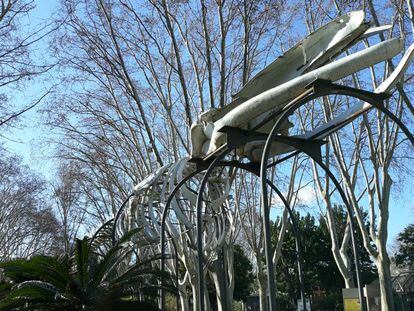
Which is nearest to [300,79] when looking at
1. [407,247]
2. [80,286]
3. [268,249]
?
[268,249]

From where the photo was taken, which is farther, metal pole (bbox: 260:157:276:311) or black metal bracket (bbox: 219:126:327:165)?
black metal bracket (bbox: 219:126:327:165)

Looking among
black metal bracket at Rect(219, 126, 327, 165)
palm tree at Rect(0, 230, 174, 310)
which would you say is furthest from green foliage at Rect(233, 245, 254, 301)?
black metal bracket at Rect(219, 126, 327, 165)

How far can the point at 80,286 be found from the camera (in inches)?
358

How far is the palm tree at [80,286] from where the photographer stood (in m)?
8.91

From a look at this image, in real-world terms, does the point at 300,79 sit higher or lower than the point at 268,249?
higher

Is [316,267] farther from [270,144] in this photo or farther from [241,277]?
[270,144]

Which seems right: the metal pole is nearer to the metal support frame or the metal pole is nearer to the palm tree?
the metal support frame

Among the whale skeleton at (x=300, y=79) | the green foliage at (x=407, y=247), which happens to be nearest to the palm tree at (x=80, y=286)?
the whale skeleton at (x=300, y=79)

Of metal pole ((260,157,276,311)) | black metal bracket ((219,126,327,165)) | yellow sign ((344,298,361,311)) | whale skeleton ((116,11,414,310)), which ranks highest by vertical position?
whale skeleton ((116,11,414,310))

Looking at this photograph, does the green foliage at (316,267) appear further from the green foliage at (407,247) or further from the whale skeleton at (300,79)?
the whale skeleton at (300,79)

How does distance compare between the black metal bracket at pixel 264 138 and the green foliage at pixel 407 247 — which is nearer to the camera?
the black metal bracket at pixel 264 138

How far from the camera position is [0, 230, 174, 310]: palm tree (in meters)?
8.91

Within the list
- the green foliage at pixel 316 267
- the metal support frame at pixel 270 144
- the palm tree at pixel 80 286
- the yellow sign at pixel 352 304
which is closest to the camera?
the metal support frame at pixel 270 144

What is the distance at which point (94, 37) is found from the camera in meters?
13.7
